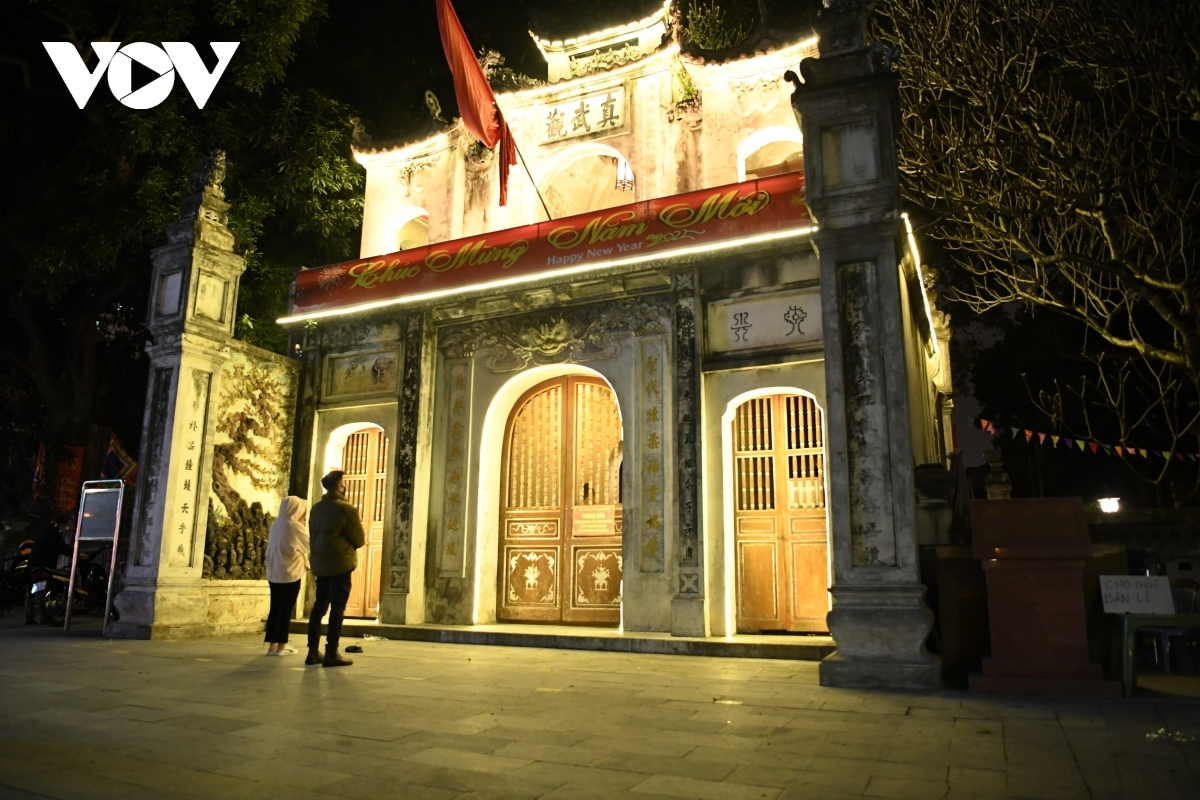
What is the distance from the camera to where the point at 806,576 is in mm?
8984

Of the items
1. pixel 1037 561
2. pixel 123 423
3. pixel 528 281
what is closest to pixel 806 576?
pixel 1037 561

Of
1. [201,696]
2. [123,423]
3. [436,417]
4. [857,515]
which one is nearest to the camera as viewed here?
[201,696]

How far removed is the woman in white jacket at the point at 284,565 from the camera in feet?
24.8

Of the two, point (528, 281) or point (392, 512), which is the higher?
point (528, 281)

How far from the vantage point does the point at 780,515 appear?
9.16 meters

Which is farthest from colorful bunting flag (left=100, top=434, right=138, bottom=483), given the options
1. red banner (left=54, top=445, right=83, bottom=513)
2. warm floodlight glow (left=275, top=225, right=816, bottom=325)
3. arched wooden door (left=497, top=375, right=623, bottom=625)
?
arched wooden door (left=497, top=375, right=623, bottom=625)

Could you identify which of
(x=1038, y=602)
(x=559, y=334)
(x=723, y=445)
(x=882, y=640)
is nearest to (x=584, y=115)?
(x=559, y=334)

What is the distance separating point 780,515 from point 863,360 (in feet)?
10.3

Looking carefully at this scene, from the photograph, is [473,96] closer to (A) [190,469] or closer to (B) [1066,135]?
(A) [190,469]

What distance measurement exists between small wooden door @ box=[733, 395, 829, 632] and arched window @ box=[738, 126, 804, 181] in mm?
3499

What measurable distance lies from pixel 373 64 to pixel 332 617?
14.0 meters

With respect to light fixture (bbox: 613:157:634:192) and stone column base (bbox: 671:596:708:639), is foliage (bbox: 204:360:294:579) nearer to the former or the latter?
stone column base (bbox: 671:596:708:639)

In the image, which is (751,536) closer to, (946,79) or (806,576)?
(806,576)

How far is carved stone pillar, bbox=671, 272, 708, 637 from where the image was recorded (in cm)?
870
